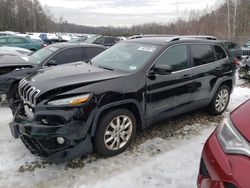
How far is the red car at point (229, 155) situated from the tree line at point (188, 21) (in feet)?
97.7

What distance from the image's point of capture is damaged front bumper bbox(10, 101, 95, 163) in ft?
9.50

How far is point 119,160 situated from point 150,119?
81cm

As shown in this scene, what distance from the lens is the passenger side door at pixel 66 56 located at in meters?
6.16

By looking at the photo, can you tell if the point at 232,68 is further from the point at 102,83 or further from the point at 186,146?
the point at 102,83

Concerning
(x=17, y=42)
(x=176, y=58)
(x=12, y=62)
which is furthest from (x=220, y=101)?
(x=17, y=42)

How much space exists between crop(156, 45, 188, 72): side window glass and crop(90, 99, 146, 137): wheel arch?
802 mm

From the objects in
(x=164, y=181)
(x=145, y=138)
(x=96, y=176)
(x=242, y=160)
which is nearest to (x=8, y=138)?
(x=96, y=176)

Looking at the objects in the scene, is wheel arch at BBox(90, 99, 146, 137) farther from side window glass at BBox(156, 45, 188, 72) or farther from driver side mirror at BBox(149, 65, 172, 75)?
side window glass at BBox(156, 45, 188, 72)

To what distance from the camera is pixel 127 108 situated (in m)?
3.57

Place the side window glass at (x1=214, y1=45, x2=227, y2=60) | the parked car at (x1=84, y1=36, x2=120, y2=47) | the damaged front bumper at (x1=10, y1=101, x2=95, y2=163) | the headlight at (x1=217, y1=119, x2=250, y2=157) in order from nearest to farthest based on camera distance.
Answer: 1. the headlight at (x1=217, y1=119, x2=250, y2=157)
2. the damaged front bumper at (x1=10, y1=101, x2=95, y2=163)
3. the side window glass at (x1=214, y1=45, x2=227, y2=60)
4. the parked car at (x1=84, y1=36, x2=120, y2=47)

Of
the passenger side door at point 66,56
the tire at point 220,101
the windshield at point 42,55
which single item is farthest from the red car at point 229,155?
the windshield at point 42,55

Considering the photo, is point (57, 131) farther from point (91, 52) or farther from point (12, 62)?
point (91, 52)

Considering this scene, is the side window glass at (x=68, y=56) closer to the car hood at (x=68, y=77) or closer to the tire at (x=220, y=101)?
the car hood at (x=68, y=77)

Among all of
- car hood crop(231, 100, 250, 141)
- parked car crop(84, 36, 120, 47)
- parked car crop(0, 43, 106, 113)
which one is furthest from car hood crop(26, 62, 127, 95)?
parked car crop(84, 36, 120, 47)
